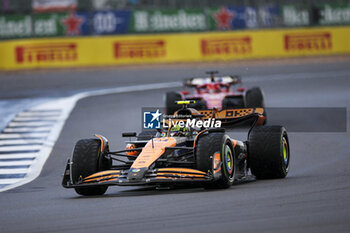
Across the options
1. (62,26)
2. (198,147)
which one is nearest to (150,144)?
(198,147)

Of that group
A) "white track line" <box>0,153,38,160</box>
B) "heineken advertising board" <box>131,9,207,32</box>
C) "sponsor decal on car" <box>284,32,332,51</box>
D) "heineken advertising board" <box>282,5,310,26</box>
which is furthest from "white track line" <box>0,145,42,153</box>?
"heineken advertising board" <box>282,5,310,26</box>

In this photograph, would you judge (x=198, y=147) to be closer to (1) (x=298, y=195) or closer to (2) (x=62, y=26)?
(1) (x=298, y=195)

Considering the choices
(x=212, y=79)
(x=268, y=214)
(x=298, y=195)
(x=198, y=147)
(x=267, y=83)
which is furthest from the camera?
(x=267, y=83)

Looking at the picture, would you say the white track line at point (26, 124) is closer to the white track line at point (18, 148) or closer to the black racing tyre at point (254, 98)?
the white track line at point (18, 148)

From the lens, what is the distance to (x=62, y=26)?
1442 inches

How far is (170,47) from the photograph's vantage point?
36.1 meters

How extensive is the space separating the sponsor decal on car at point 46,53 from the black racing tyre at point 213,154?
80.2 ft

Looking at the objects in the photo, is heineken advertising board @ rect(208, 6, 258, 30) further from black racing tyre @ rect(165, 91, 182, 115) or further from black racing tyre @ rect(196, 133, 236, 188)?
black racing tyre @ rect(196, 133, 236, 188)

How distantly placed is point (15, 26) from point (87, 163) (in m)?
25.7

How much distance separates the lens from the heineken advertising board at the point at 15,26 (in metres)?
35.8

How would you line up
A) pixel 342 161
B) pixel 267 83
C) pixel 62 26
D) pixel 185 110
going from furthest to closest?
pixel 62 26 < pixel 267 83 < pixel 342 161 < pixel 185 110

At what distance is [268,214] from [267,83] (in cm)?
2162

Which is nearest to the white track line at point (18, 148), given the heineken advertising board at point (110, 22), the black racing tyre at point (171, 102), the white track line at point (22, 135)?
the white track line at point (22, 135)

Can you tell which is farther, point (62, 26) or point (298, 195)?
point (62, 26)
